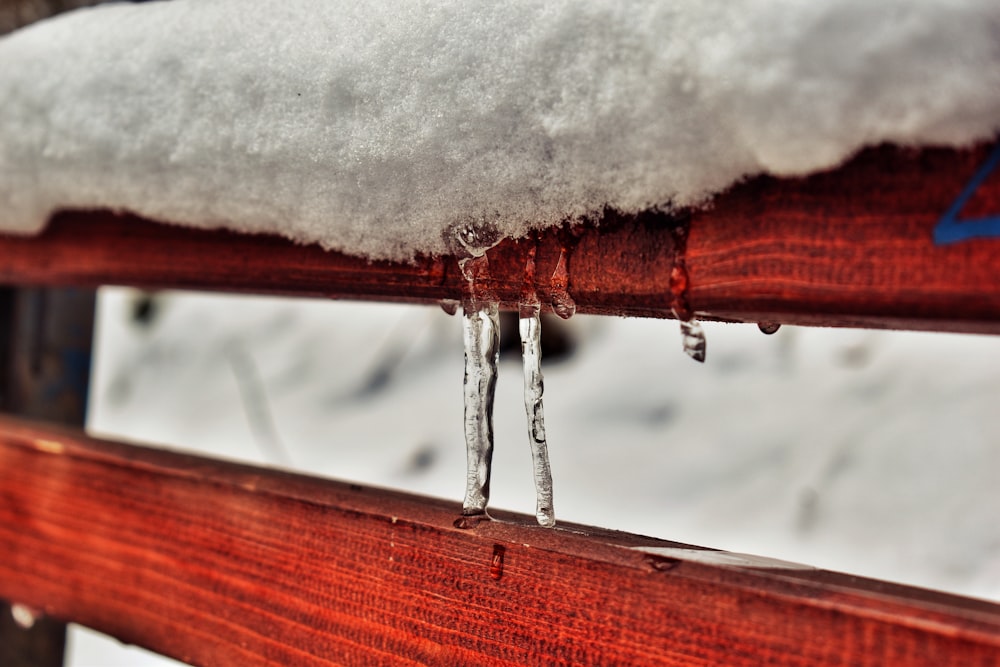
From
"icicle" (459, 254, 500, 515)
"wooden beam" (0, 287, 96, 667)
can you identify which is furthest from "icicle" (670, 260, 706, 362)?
"wooden beam" (0, 287, 96, 667)

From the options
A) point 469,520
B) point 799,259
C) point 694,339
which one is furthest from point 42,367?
point 799,259

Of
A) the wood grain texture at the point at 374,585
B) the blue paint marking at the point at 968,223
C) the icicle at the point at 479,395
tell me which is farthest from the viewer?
the icicle at the point at 479,395

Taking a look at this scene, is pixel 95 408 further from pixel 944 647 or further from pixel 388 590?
pixel 944 647

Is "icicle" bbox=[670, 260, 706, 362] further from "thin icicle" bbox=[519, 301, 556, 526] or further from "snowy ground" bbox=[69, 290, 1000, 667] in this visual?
"snowy ground" bbox=[69, 290, 1000, 667]

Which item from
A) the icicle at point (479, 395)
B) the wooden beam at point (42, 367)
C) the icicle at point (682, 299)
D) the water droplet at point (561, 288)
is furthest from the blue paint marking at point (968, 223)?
the wooden beam at point (42, 367)

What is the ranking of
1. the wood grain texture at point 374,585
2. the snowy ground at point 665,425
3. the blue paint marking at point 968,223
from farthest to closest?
the snowy ground at point 665,425
the wood grain texture at point 374,585
the blue paint marking at point 968,223

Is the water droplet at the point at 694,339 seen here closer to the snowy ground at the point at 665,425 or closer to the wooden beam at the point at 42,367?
the wooden beam at the point at 42,367

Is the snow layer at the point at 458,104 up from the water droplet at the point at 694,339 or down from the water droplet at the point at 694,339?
up
